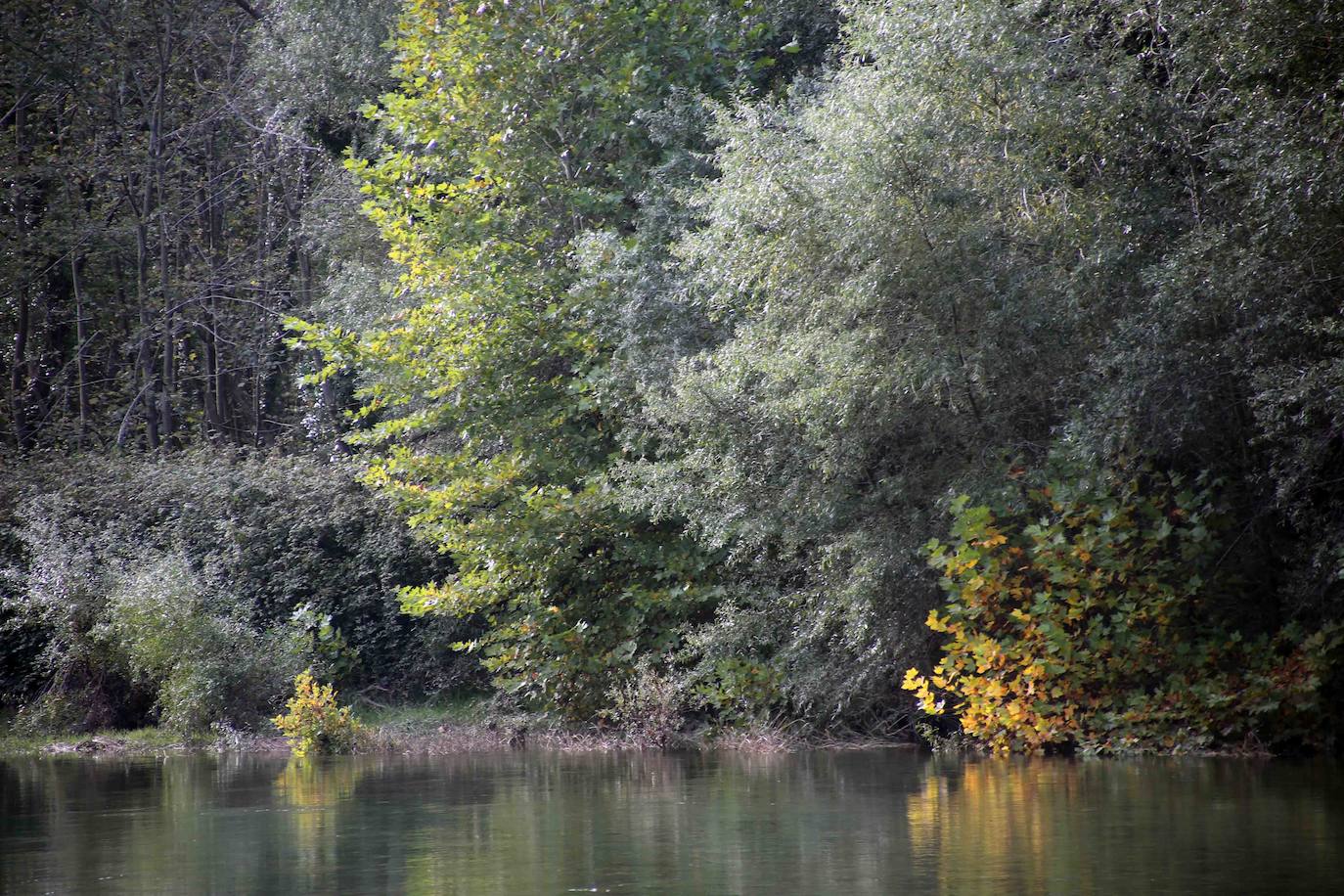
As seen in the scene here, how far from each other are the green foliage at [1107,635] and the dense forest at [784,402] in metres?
0.05

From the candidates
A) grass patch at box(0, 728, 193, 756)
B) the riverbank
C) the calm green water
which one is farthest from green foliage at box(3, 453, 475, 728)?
the calm green water

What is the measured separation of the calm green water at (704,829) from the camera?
275 inches

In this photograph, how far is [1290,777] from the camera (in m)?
10.8

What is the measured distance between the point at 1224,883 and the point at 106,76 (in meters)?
26.7

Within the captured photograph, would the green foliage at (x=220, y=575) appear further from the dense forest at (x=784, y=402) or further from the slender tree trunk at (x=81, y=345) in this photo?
the slender tree trunk at (x=81, y=345)

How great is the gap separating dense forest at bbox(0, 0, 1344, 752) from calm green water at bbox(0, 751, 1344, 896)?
1.57m

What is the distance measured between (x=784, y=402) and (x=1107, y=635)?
352 centimetres

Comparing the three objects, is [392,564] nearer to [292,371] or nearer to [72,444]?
[72,444]

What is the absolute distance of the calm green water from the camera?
700 centimetres

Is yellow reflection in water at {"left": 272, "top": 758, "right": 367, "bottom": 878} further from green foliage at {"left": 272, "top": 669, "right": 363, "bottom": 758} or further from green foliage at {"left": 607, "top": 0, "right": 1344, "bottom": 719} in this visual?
green foliage at {"left": 607, "top": 0, "right": 1344, "bottom": 719}

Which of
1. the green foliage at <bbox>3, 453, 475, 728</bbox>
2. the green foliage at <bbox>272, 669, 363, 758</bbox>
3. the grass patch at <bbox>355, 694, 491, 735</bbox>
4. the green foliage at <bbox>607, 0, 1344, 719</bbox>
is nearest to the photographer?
the green foliage at <bbox>607, 0, 1344, 719</bbox>

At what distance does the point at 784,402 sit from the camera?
1346 centimetres

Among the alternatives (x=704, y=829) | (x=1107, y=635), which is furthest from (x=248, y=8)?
(x=704, y=829)

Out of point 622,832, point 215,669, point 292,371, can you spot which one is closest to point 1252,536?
point 622,832
